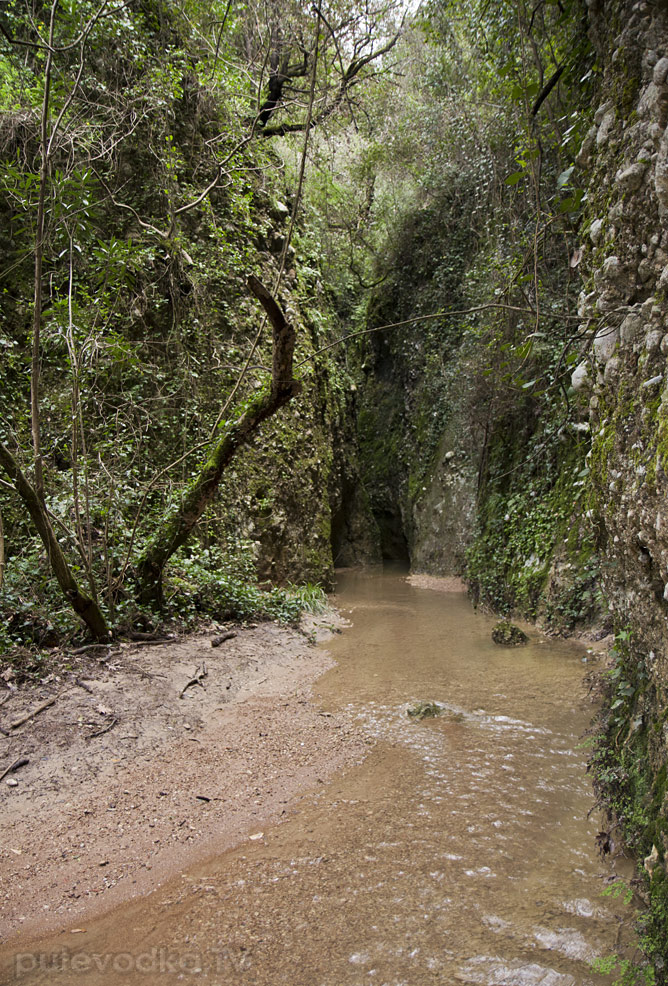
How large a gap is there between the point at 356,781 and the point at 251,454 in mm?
6048

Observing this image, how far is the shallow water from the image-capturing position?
2072mm

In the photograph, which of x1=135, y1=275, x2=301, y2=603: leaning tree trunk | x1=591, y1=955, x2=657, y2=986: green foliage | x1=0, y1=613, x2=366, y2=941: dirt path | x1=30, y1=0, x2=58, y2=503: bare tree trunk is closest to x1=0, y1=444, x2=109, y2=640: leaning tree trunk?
x1=30, y1=0, x2=58, y2=503: bare tree trunk

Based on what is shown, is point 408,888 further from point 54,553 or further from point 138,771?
point 54,553

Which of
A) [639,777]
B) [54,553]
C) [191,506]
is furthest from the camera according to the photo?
[191,506]

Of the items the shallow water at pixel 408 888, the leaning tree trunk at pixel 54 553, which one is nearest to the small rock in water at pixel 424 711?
the shallow water at pixel 408 888

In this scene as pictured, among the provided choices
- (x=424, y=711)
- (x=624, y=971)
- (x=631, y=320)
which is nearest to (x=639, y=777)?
(x=624, y=971)

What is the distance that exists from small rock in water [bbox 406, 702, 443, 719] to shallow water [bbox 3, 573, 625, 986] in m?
0.11

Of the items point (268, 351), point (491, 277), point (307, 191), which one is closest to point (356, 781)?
point (268, 351)

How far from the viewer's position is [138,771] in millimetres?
3596

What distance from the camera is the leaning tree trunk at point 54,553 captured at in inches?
170

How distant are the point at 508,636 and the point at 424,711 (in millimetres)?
2485

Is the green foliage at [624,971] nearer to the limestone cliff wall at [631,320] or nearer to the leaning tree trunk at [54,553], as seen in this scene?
the limestone cliff wall at [631,320]

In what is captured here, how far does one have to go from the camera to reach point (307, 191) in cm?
1462

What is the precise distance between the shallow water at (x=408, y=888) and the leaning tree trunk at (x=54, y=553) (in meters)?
2.55
